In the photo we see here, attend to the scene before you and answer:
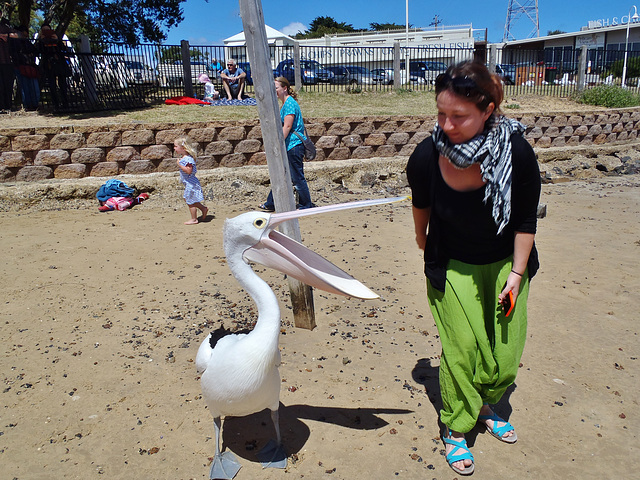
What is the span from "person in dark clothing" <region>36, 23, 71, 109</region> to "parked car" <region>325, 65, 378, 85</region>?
7.22 meters

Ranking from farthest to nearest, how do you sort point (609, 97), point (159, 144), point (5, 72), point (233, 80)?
1. point (609, 97)
2. point (233, 80)
3. point (5, 72)
4. point (159, 144)

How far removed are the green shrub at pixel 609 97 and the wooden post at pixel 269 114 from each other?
13843 mm

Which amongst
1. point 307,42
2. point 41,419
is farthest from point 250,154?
point 307,42

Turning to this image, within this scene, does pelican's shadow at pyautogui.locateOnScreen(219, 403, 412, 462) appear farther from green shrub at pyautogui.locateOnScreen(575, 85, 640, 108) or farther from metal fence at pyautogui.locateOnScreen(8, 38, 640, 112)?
green shrub at pyautogui.locateOnScreen(575, 85, 640, 108)

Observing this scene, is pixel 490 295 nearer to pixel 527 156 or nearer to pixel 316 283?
pixel 527 156

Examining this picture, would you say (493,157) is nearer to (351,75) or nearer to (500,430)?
(500,430)

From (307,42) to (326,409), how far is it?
3347cm

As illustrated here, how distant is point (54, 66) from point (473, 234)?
9.87 m

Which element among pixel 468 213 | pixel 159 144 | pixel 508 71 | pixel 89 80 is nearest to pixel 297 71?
pixel 89 80

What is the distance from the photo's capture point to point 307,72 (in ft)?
47.0

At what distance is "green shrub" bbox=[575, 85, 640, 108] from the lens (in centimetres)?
1389

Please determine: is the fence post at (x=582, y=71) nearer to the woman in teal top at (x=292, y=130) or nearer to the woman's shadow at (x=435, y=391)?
the woman in teal top at (x=292, y=130)

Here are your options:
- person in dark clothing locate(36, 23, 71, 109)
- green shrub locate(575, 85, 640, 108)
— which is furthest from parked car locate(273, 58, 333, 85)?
green shrub locate(575, 85, 640, 108)

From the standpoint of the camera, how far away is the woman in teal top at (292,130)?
6426 millimetres
